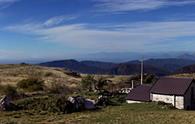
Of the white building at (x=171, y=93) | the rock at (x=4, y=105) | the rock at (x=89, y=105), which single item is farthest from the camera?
the white building at (x=171, y=93)

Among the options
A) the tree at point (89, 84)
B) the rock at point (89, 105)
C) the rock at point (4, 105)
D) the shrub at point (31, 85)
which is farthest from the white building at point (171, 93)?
the shrub at point (31, 85)

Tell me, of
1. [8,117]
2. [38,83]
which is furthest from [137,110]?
[38,83]

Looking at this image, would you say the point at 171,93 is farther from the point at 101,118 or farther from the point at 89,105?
the point at 101,118

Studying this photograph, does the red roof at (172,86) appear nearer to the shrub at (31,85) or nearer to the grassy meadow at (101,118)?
the grassy meadow at (101,118)

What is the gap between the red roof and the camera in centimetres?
4912

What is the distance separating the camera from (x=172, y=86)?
50375 mm

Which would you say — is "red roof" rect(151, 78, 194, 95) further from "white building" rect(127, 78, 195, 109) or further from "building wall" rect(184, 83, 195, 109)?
"building wall" rect(184, 83, 195, 109)

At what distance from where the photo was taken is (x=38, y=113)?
4194 cm

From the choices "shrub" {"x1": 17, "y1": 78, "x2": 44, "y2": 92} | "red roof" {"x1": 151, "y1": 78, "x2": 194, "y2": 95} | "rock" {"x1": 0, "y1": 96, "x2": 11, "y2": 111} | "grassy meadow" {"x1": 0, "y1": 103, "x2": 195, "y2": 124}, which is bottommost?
"grassy meadow" {"x1": 0, "y1": 103, "x2": 195, "y2": 124}

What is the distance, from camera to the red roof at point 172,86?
4912 centimetres

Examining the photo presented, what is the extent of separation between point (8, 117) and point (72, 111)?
7995mm

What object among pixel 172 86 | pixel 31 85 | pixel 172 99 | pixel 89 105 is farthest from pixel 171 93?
pixel 31 85

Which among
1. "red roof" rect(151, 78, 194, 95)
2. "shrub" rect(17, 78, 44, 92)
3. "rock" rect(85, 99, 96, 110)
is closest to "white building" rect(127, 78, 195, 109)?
"red roof" rect(151, 78, 194, 95)

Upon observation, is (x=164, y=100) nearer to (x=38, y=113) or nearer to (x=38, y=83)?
(x=38, y=113)
